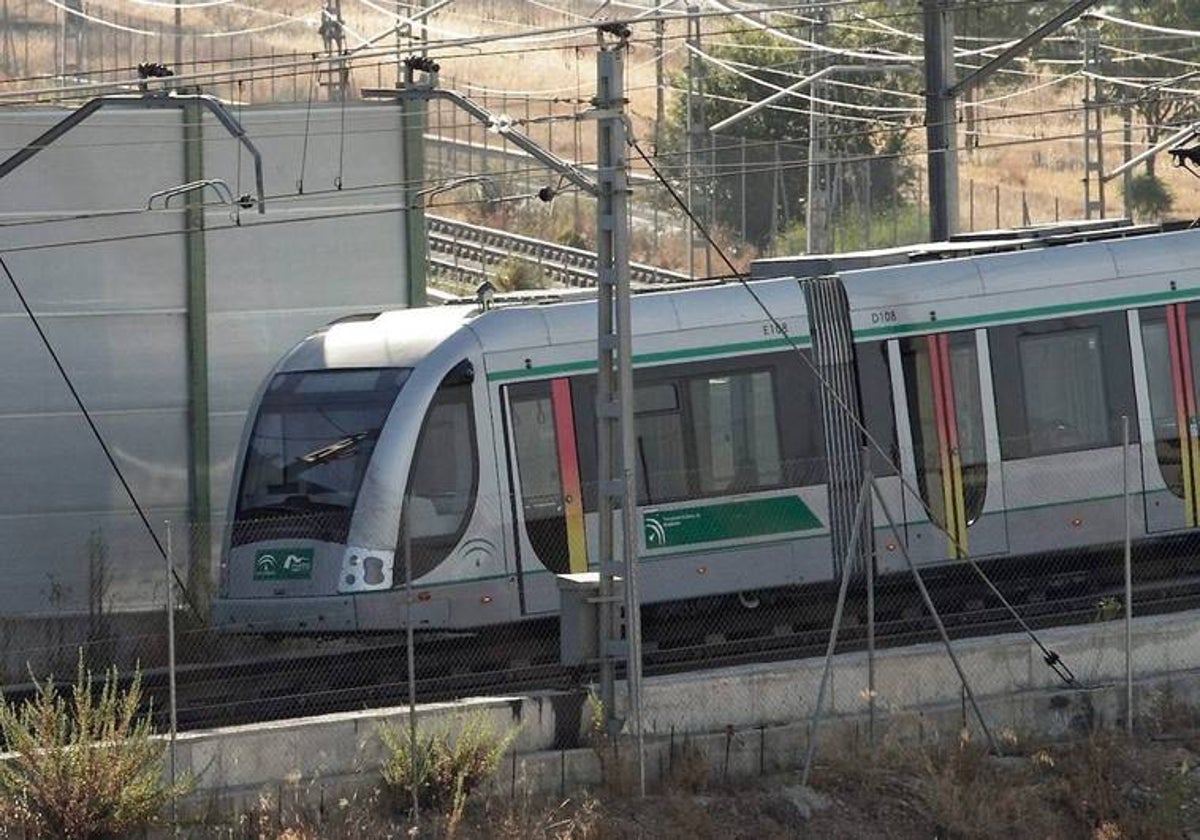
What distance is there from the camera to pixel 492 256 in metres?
49.6

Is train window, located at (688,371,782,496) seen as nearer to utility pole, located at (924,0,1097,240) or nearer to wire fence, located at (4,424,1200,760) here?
wire fence, located at (4,424,1200,760)

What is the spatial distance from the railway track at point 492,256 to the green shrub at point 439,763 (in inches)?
1232

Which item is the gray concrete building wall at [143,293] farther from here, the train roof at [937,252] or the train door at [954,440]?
the train door at [954,440]

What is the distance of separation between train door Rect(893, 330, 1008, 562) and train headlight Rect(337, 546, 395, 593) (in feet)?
14.6

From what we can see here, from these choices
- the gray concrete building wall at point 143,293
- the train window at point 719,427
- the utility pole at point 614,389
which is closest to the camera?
the utility pole at point 614,389

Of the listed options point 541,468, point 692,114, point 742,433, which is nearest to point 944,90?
point 742,433

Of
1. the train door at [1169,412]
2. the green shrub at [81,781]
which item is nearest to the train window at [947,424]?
the train door at [1169,412]

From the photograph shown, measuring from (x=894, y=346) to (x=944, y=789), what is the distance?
16.6 ft

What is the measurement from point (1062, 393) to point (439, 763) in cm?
763

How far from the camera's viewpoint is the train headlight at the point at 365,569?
1730cm

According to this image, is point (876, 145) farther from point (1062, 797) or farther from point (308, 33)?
point (1062, 797)

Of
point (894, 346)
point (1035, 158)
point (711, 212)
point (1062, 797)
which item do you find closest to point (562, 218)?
point (711, 212)

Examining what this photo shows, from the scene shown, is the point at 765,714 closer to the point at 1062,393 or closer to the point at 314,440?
the point at 314,440

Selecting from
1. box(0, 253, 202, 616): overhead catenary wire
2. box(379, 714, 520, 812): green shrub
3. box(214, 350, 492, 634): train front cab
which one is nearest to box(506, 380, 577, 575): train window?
box(214, 350, 492, 634): train front cab
